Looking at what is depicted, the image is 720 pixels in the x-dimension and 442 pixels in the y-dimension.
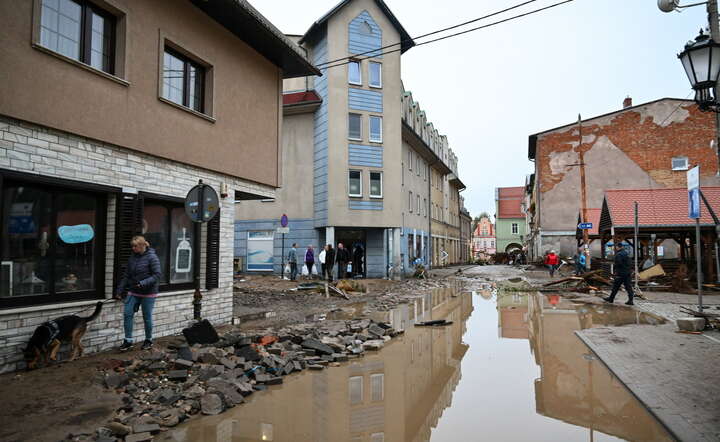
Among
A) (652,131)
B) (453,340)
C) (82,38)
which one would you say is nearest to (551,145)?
(652,131)

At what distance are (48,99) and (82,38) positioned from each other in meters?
1.44

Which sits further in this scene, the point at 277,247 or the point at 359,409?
the point at 277,247

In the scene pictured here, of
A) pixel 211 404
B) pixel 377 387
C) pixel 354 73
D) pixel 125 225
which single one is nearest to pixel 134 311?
pixel 125 225

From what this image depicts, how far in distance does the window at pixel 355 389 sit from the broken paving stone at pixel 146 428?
2.11 m

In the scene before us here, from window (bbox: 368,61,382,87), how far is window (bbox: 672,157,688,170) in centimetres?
2368

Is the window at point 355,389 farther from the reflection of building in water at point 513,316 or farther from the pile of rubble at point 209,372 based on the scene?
the reflection of building in water at point 513,316

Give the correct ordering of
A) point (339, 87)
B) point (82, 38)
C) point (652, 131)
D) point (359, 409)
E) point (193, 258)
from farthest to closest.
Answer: point (652, 131) < point (339, 87) < point (193, 258) < point (82, 38) < point (359, 409)

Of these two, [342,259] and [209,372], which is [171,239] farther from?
[342,259]

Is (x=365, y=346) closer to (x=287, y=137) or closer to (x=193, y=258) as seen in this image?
(x=193, y=258)

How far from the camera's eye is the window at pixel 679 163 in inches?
1395

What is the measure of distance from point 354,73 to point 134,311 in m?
22.2

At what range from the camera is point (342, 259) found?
25.2 metres

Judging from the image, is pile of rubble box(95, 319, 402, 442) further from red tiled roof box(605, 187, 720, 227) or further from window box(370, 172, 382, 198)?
window box(370, 172, 382, 198)

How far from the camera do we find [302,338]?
28.2 ft
